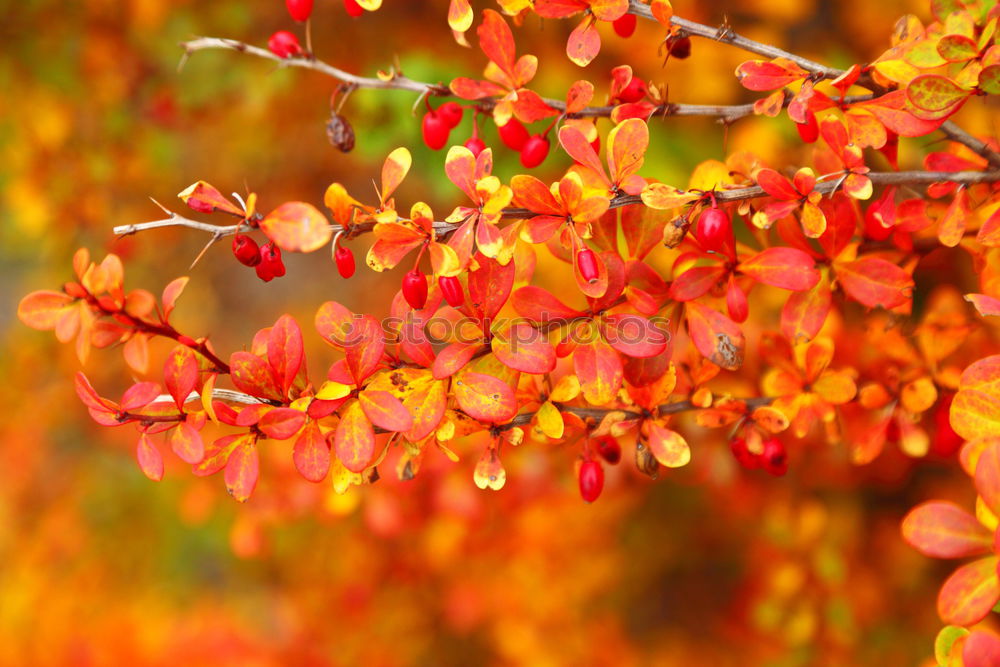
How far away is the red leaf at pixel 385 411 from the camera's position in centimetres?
69

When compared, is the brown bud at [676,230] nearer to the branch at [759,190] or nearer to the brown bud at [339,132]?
the branch at [759,190]

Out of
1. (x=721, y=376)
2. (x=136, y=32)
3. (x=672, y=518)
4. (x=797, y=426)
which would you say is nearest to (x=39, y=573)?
(x=136, y=32)

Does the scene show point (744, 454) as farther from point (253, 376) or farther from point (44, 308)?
point (44, 308)

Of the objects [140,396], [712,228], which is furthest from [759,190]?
[140,396]

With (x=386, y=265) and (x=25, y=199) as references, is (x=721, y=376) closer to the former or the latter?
(x=386, y=265)

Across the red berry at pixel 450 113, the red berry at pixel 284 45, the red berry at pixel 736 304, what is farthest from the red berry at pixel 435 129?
the red berry at pixel 736 304

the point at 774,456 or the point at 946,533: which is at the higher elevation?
the point at 946,533

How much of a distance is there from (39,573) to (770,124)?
117 inches

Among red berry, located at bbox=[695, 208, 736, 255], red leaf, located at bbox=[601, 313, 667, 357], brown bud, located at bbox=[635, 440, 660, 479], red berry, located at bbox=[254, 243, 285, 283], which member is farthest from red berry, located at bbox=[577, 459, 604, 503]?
red berry, located at bbox=[254, 243, 285, 283]

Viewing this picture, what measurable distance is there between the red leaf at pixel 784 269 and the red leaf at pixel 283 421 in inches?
17.5

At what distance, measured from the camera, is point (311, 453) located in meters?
0.74

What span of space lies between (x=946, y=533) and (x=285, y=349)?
574 millimetres

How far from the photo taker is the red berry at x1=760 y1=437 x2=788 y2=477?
2.84ft

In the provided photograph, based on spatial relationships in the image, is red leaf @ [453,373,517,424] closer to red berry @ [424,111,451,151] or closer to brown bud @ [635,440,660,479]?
brown bud @ [635,440,660,479]
